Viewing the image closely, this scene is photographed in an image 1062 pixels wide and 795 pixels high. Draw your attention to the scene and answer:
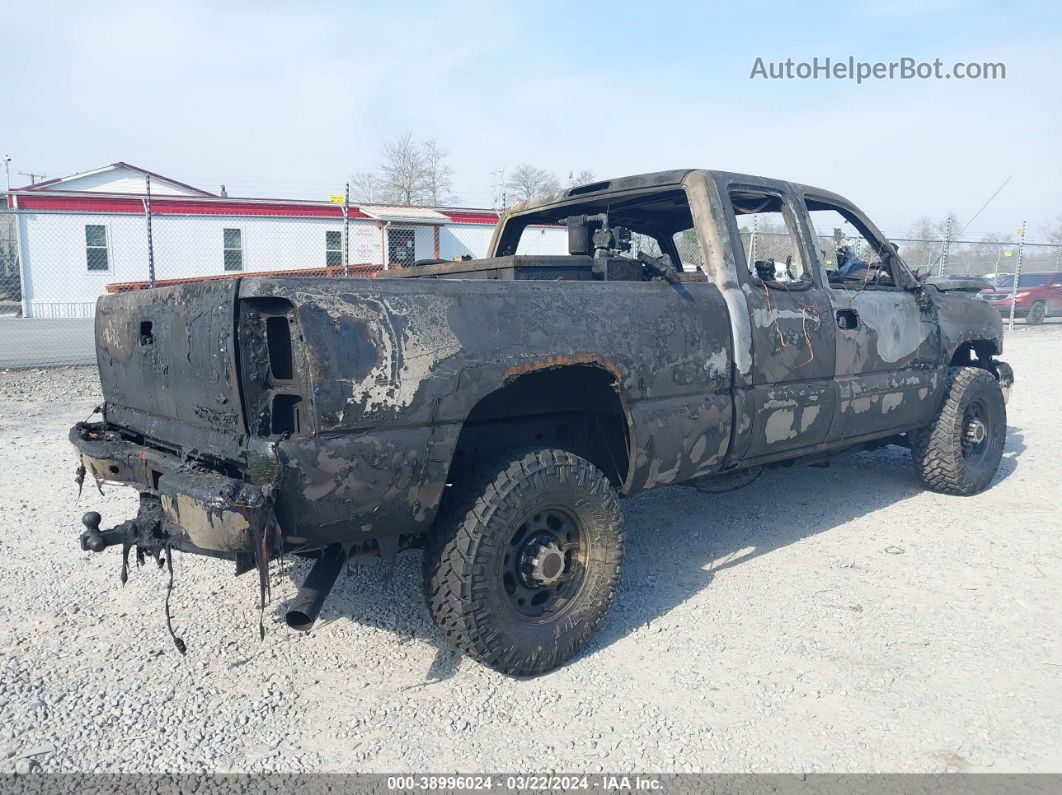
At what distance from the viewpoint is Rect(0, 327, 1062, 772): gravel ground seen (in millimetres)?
2506

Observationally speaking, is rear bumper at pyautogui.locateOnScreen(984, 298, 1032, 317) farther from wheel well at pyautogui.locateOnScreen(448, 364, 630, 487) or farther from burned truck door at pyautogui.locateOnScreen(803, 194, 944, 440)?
wheel well at pyautogui.locateOnScreen(448, 364, 630, 487)

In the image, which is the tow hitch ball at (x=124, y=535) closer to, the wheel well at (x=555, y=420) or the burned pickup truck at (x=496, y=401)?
the burned pickup truck at (x=496, y=401)

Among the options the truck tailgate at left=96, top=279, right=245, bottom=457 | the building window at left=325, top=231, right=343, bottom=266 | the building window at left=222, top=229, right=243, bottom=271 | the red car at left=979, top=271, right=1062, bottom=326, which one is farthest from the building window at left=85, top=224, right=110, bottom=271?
the red car at left=979, top=271, right=1062, bottom=326

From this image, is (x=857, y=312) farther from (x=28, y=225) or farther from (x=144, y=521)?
(x=28, y=225)

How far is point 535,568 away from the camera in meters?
3.02

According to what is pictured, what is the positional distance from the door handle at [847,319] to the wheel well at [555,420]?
5.22ft

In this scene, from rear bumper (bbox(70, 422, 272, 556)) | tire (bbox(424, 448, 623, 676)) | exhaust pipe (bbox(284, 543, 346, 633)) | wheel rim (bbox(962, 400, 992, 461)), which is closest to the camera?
rear bumper (bbox(70, 422, 272, 556))

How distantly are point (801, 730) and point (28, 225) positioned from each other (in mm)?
23816

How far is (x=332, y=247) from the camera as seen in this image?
886 inches

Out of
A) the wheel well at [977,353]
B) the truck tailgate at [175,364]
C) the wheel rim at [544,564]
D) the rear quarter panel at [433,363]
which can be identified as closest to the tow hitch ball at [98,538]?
the truck tailgate at [175,364]

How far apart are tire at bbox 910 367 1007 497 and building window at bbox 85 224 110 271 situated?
71.6 feet

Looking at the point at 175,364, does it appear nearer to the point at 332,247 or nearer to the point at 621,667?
the point at 621,667

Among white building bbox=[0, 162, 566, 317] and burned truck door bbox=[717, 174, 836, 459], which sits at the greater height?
white building bbox=[0, 162, 566, 317]

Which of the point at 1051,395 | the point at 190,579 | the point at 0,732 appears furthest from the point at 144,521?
the point at 1051,395
